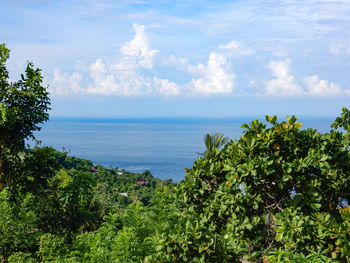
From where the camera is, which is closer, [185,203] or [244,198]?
[244,198]

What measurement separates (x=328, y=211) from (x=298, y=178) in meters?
0.56

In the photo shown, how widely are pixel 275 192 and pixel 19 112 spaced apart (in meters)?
5.96

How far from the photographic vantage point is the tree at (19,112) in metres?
7.73

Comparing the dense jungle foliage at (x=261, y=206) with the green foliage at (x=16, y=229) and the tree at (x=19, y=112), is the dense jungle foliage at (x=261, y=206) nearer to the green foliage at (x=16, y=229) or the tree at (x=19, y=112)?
the green foliage at (x=16, y=229)

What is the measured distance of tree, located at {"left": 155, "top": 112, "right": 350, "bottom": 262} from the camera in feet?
10.6

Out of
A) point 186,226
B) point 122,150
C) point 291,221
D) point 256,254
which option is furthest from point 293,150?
point 122,150

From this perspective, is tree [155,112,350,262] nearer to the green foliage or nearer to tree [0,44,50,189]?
the green foliage

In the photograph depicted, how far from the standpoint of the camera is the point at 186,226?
2.89 metres

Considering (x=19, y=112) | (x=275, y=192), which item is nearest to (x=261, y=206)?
(x=275, y=192)

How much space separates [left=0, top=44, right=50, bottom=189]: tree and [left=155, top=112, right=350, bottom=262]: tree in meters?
5.09

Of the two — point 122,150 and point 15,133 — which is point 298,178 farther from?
point 122,150

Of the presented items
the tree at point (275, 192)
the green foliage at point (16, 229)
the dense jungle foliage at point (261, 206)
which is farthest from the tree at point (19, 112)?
the tree at point (275, 192)

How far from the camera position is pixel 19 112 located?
761cm

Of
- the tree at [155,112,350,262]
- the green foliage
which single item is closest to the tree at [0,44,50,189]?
the green foliage
